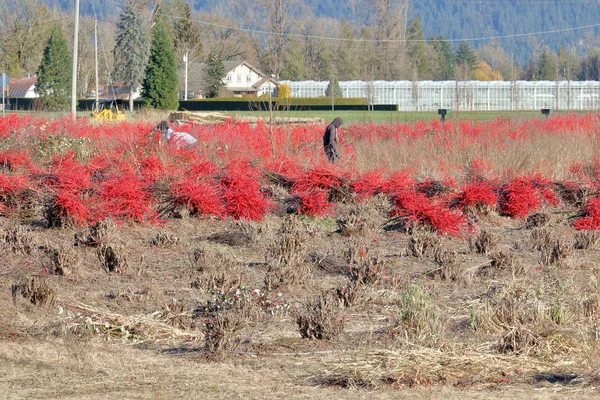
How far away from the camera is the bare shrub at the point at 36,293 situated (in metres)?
6.98

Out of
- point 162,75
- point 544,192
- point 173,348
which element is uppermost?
point 162,75

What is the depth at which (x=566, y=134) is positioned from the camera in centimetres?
1599

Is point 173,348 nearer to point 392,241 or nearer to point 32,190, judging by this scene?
point 392,241

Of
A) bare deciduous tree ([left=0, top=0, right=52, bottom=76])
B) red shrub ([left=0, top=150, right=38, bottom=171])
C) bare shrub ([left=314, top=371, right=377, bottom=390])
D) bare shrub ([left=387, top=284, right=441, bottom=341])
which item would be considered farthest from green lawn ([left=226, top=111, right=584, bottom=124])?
bare deciduous tree ([left=0, top=0, right=52, bottom=76])

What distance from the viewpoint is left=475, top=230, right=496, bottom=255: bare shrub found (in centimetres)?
913

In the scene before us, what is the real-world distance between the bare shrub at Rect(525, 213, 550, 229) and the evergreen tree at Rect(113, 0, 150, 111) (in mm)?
54190

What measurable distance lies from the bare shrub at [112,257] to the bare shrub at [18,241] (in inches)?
37.2

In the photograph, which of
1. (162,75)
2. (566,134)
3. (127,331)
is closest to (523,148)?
(566,134)

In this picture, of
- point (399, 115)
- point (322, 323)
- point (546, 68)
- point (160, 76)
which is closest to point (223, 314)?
point (322, 323)

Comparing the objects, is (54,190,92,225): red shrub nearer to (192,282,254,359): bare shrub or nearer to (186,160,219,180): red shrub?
(186,160,219,180): red shrub

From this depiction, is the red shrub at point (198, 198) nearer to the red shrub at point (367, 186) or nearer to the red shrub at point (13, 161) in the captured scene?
the red shrub at point (367, 186)

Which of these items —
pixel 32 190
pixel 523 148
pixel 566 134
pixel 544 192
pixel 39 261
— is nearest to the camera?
pixel 39 261

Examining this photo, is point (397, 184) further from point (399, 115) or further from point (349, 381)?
point (399, 115)

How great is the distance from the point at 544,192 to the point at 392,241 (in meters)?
2.92
